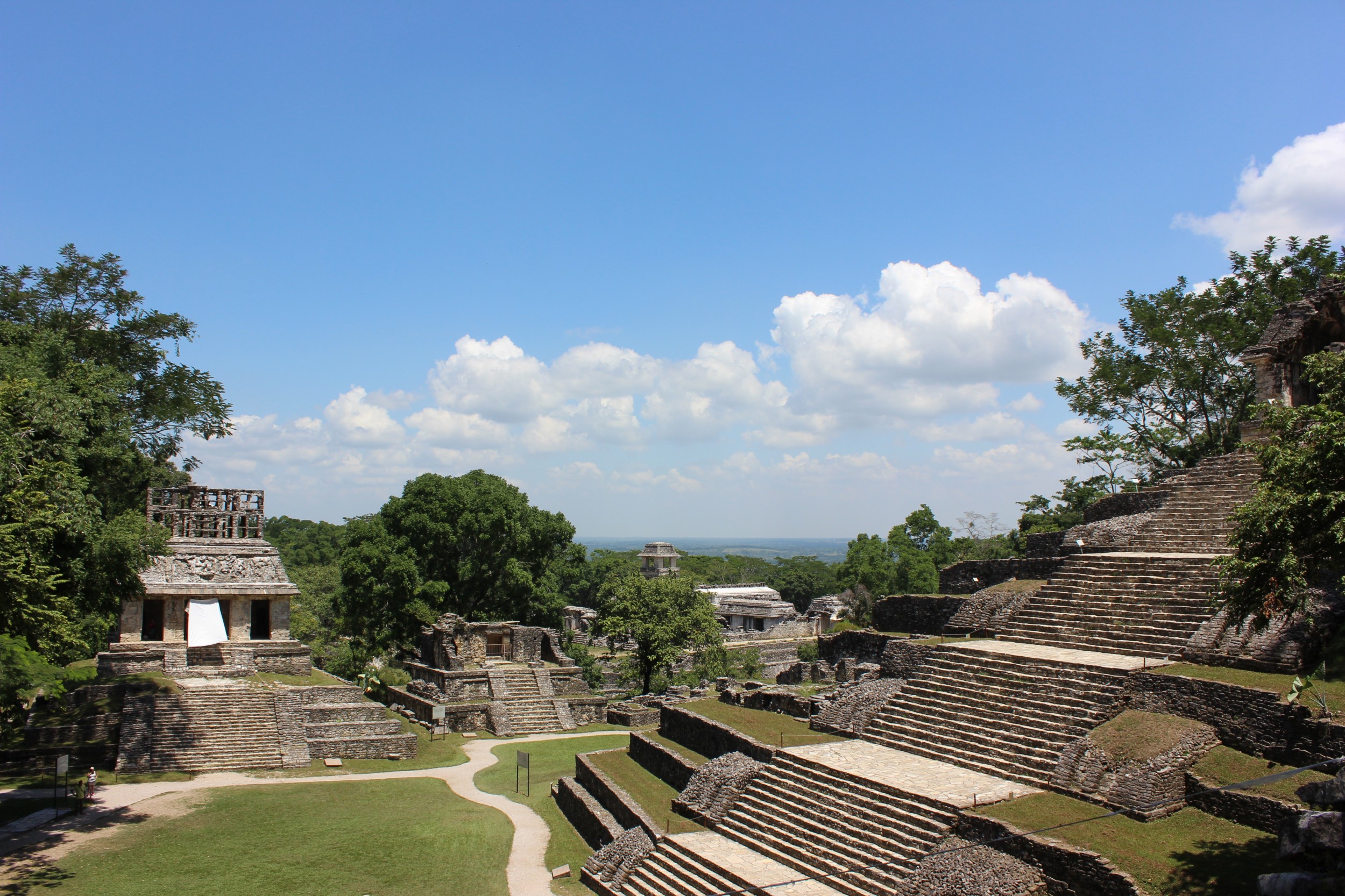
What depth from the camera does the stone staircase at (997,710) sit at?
43.2ft

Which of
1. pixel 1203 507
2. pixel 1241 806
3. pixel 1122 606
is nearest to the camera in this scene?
pixel 1241 806

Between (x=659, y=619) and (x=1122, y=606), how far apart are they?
1875cm

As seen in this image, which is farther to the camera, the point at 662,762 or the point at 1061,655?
the point at 662,762

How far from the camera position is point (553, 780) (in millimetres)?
22328

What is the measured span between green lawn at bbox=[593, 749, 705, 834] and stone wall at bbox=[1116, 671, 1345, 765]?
8.04 metres

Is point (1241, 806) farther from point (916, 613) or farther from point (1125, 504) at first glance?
point (1125, 504)

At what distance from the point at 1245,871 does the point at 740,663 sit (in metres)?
33.2

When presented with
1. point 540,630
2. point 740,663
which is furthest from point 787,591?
point 540,630

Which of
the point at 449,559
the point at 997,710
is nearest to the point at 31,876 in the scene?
the point at 997,710

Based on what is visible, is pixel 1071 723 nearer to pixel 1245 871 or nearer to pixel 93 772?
pixel 1245 871

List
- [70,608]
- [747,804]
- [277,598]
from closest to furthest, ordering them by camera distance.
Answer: [747,804] → [70,608] → [277,598]

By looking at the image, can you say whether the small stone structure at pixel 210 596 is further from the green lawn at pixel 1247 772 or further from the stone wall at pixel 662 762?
the green lawn at pixel 1247 772

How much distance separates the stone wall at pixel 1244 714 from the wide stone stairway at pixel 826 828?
2.65 m

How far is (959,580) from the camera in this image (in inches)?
922
